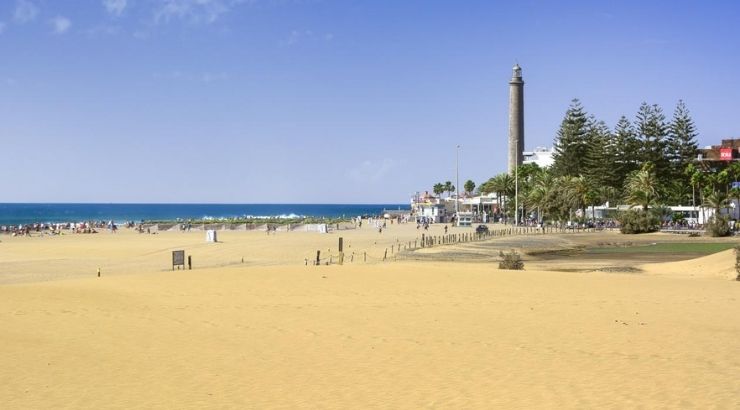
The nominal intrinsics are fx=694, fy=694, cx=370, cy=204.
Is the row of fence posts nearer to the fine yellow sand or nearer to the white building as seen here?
the fine yellow sand

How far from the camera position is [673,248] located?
4894 cm

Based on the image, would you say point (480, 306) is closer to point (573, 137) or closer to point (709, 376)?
point (709, 376)

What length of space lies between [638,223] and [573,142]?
3489cm

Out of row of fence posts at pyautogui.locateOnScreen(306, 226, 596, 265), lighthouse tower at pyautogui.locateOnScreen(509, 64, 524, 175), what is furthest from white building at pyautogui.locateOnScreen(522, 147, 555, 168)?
row of fence posts at pyautogui.locateOnScreen(306, 226, 596, 265)

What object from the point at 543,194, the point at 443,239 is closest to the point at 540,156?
the point at 543,194

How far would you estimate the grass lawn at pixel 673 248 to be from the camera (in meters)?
46.2

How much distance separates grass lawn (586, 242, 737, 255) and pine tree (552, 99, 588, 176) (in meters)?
46.1

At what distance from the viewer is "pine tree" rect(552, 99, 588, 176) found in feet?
327

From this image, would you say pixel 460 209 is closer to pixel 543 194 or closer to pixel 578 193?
pixel 543 194

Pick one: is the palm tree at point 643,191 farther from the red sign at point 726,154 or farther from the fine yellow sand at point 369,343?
the fine yellow sand at point 369,343

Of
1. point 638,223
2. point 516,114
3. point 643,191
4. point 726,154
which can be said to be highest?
point 516,114

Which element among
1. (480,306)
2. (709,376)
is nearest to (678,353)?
(709,376)

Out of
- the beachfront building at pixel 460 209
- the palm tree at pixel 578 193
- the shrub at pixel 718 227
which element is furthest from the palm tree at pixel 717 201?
the beachfront building at pixel 460 209

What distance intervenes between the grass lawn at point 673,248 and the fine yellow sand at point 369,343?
2465cm
